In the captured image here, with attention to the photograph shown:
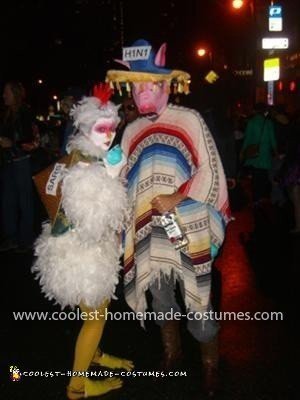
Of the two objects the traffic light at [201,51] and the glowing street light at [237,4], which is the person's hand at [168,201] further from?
the traffic light at [201,51]

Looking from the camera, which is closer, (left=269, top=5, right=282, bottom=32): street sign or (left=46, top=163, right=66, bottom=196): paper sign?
(left=46, top=163, right=66, bottom=196): paper sign

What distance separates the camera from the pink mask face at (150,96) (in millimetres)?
3283

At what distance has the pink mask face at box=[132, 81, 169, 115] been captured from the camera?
3283 millimetres

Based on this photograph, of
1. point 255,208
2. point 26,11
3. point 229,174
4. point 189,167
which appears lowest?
point 255,208

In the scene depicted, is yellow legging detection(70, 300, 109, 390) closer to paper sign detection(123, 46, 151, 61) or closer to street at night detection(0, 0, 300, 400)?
street at night detection(0, 0, 300, 400)

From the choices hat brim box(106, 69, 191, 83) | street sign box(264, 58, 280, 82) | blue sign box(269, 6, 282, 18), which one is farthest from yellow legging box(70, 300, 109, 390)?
street sign box(264, 58, 280, 82)

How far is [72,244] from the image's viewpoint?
121 inches

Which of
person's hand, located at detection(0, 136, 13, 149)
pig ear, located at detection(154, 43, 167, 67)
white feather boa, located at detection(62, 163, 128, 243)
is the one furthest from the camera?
person's hand, located at detection(0, 136, 13, 149)

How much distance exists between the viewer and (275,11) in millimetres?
20875

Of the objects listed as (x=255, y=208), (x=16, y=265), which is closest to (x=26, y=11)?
(x=255, y=208)

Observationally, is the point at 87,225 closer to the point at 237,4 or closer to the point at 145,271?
the point at 145,271

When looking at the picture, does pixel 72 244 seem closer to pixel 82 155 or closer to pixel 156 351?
pixel 82 155

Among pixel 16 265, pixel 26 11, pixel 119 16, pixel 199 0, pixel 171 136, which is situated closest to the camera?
pixel 171 136

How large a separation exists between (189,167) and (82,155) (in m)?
0.65
